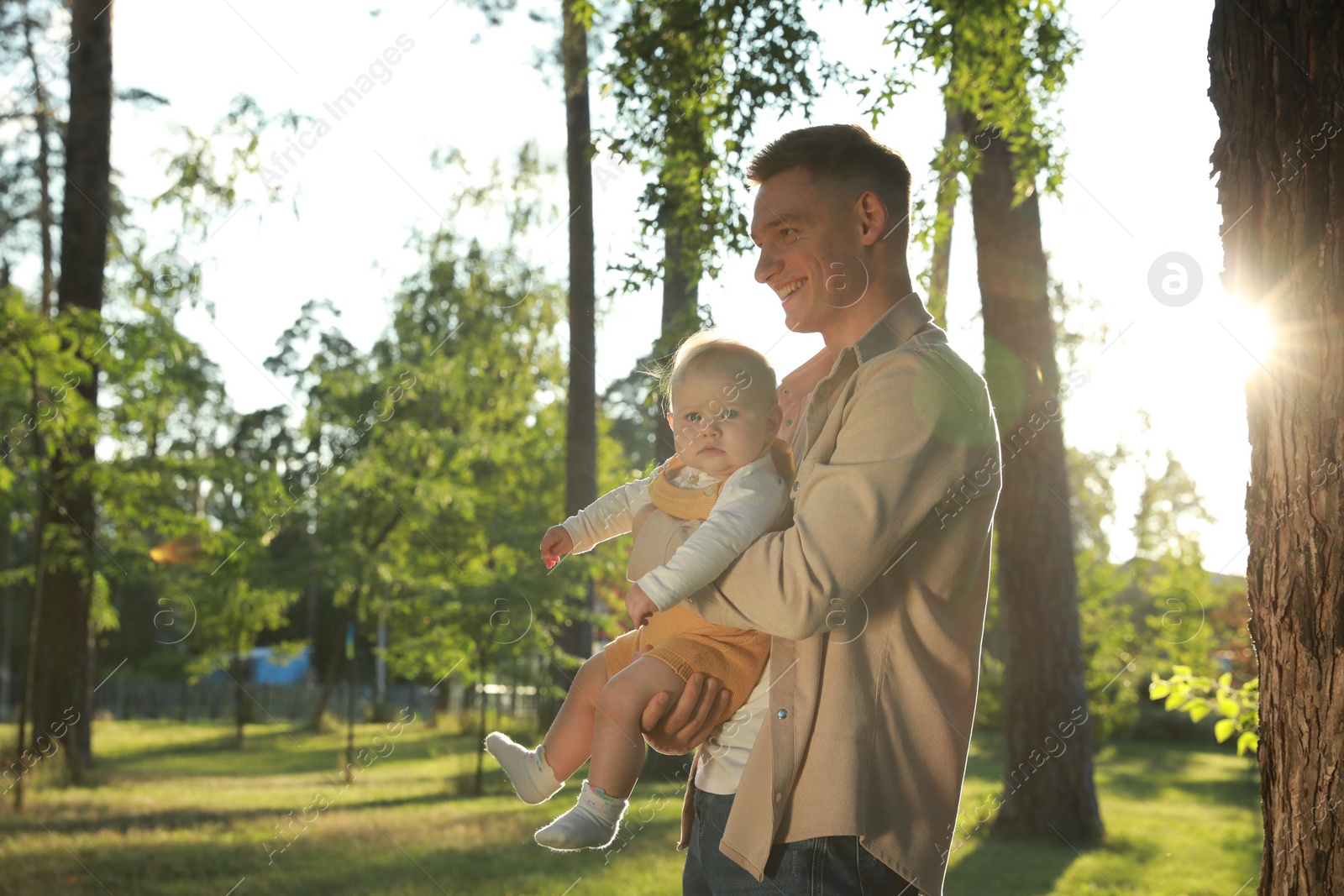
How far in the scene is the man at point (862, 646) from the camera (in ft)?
5.32

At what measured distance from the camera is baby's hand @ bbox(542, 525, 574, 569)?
2.31 m

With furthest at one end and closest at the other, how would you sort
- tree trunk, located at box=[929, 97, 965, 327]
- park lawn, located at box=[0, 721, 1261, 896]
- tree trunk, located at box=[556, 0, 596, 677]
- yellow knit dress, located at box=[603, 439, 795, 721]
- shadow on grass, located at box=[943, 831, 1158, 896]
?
shadow on grass, located at box=[943, 831, 1158, 896], tree trunk, located at box=[556, 0, 596, 677], park lawn, located at box=[0, 721, 1261, 896], tree trunk, located at box=[929, 97, 965, 327], yellow knit dress, located at box=[603, 439, 795, 721]

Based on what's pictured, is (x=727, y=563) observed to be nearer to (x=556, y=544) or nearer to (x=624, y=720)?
(x=624, y=720)

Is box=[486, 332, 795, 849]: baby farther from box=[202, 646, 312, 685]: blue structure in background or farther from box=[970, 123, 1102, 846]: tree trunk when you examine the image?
box=[202, 646, 312, 685]: blue structure in background

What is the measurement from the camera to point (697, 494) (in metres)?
2.10

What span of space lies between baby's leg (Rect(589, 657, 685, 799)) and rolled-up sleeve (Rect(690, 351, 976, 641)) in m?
0.25

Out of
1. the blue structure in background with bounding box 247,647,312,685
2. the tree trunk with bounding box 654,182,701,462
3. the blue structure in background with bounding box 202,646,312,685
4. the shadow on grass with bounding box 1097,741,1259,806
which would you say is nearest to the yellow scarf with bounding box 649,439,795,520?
the tree trunk with bounding box 654,182,701,462

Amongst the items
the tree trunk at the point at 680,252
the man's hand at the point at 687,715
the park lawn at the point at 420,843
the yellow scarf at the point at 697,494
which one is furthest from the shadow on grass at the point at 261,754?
the man's hand at the point at 687,715

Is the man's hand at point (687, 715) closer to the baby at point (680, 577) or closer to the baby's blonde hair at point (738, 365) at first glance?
the baby at point (680, 577)

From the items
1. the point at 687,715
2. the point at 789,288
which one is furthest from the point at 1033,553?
the point at 687,715

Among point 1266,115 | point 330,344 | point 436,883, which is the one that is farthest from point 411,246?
point 1266,115

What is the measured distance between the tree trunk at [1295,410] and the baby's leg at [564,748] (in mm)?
1666

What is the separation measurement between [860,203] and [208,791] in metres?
12.3

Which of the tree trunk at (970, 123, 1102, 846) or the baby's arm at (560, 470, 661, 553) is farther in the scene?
the tree trunk at (970, 123, 1102, 846)
